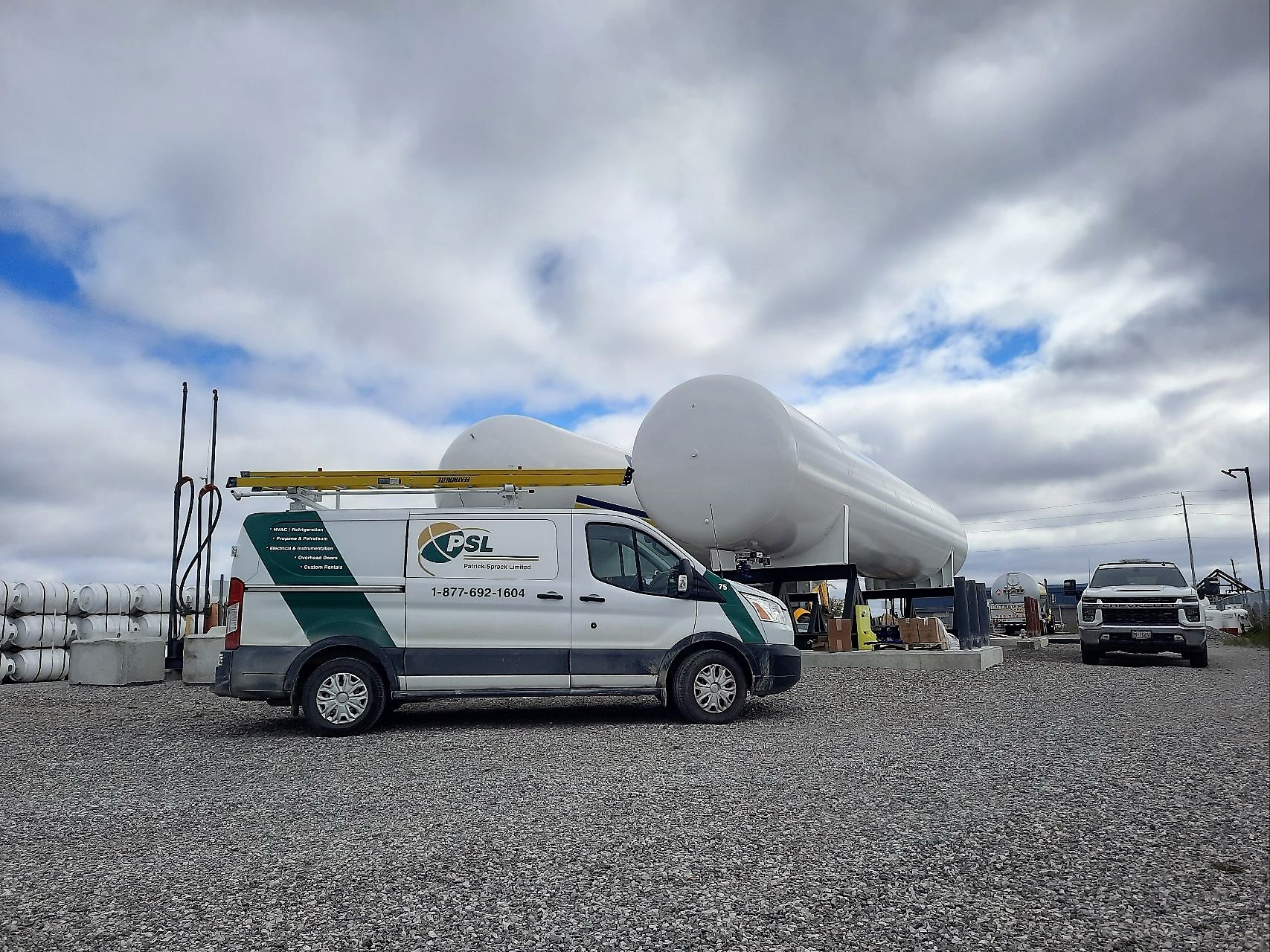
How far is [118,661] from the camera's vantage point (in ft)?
46.0

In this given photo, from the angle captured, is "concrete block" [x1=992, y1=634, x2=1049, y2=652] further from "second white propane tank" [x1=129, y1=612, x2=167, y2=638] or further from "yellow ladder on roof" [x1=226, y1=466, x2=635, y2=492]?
"second white propane tank" [x1=129, y1=612, x2=167, y2=638]

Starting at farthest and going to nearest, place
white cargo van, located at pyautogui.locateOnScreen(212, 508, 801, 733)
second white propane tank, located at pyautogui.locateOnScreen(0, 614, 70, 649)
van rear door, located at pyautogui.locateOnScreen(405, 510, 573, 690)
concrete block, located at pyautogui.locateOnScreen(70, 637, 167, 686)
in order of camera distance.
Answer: second white propane tank, located at pyautogui.locateOnScreen(0, 614, 70, 649) < concrete block, located at pyautogui.locateOnScreen(70, 637, 167, 686) < van rear door, located at pyautogui.locateOnScreen(405, 510, 573, 690) < white cargo van, located at pyautogui.locateOnScreen(212, 508, 801, 733)

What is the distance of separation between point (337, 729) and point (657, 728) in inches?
111

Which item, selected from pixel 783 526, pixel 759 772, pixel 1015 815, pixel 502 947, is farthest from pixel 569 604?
pixel 783 526

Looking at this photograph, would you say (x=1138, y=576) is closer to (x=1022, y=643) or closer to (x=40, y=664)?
(x=1022, y=643)

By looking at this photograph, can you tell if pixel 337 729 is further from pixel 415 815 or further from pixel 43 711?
pixel 43 711

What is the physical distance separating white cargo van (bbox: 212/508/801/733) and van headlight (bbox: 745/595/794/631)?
3 centimetres

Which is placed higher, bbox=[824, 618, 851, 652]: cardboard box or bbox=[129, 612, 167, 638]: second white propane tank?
bbox=[129, 612, 167, 638]: second white propane tank

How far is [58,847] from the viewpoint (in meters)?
4.66

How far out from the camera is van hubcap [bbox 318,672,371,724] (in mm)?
8227

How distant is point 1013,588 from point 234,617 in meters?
42.2

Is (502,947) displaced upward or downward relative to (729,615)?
downward

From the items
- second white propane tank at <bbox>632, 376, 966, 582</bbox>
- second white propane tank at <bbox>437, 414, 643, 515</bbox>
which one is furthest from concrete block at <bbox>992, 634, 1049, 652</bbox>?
second white propane tank at <bbox>437, 414, 643, 515</bbox>

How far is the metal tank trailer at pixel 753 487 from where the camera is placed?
13.8 m
